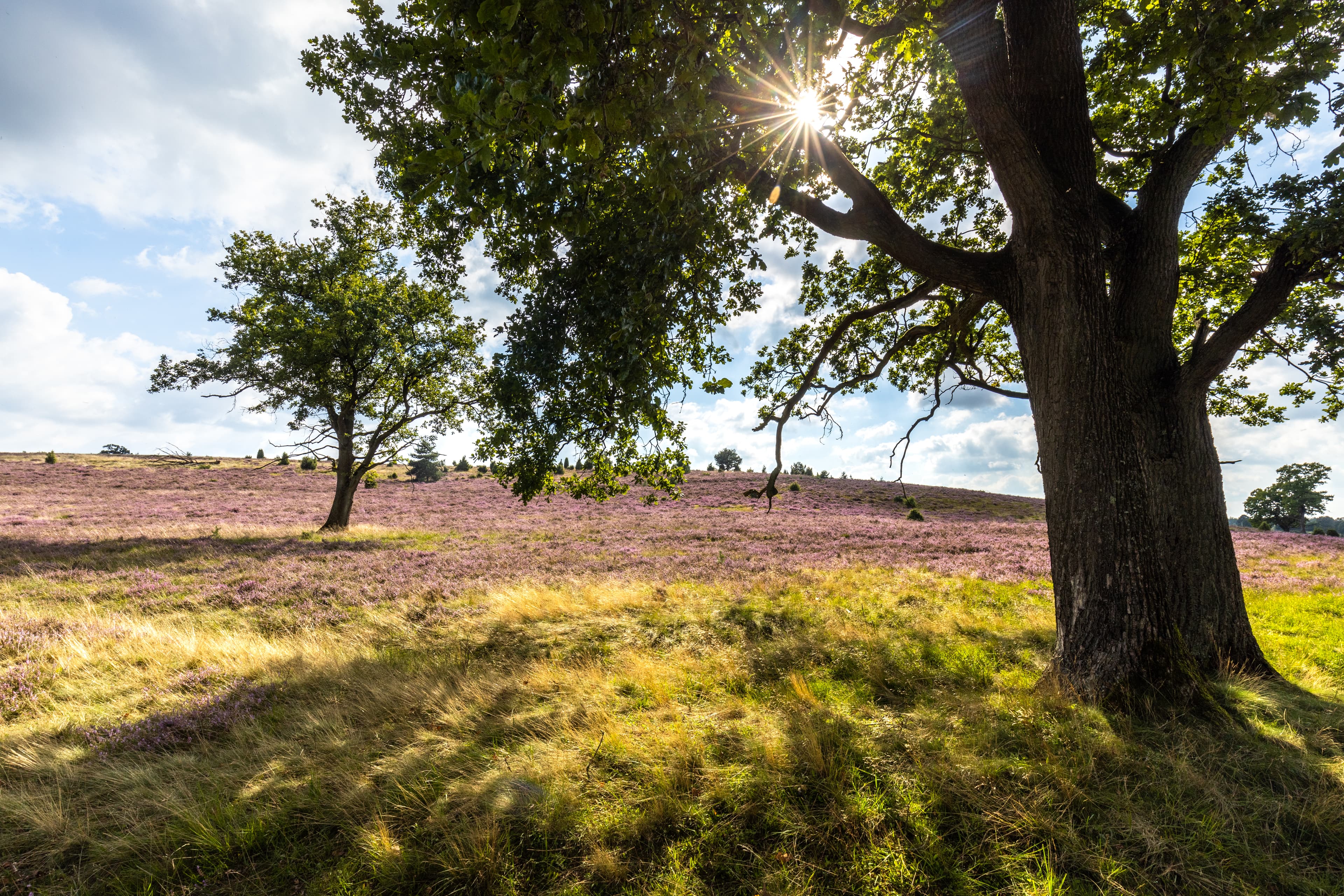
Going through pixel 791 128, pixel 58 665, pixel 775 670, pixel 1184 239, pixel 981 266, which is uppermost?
pixel 1184 239

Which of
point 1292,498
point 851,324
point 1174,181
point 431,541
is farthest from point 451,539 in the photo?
point 1292,498

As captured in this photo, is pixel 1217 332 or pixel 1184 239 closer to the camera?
pixel 1217 332

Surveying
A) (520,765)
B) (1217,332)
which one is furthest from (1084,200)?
(520,765)

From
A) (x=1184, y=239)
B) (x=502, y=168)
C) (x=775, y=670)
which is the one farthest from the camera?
(x=1184, y=239)

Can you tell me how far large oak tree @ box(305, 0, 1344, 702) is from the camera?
4141 mm

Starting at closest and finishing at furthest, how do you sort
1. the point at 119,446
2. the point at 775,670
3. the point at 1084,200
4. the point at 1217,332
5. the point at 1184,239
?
1. the point at 1084,200
2. the point at 1217,332
3. the point at 775,670
4. the point at 1184,239
5. the point at 119,446

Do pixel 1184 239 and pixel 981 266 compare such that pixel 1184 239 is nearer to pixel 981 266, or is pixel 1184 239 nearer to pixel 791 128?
pixel 981 266

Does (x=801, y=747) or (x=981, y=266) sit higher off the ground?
(x=981, y=266)

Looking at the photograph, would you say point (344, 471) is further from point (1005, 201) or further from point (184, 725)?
point (1005, 201)

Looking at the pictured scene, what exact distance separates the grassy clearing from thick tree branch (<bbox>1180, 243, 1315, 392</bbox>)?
3.48m

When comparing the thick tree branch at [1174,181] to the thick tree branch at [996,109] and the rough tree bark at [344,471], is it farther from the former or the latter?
the rough tree bark at [344,471]

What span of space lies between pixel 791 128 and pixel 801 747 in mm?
6979

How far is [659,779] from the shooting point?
3664 mm

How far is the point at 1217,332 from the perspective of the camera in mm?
5793
